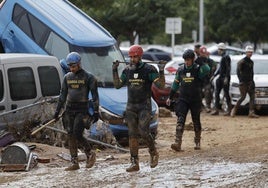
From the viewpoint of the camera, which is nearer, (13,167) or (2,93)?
(13,167)

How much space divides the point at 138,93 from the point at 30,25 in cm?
671

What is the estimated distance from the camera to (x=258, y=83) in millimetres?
21219

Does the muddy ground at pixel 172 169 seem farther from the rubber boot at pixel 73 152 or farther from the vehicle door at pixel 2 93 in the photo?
the vehicle door at pixel 2 93

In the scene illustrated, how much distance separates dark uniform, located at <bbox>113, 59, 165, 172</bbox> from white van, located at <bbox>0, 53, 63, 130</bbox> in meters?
2.64

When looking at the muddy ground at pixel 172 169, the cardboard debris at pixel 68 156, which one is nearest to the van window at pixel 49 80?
the muddy ground at pixel 172 169

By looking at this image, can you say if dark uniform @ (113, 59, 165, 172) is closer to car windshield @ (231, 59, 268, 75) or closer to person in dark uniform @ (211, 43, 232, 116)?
person in dark uniform @ (211, 43, 232, 116)

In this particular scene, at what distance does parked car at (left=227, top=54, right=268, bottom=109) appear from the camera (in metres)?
21.1

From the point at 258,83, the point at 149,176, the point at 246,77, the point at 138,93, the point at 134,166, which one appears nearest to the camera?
the point at 149,176

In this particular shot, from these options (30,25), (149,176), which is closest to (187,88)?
(149,176)

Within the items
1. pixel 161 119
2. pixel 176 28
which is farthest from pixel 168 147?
pixel 176 28

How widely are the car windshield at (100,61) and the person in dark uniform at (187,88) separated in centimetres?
247

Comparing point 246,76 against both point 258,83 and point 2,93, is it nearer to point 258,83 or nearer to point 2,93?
point 258,83

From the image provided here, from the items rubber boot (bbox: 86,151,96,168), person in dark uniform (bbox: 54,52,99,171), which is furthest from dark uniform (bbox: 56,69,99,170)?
rubber boot (bbox: 86,151,96,168)

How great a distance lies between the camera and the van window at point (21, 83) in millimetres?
13656
